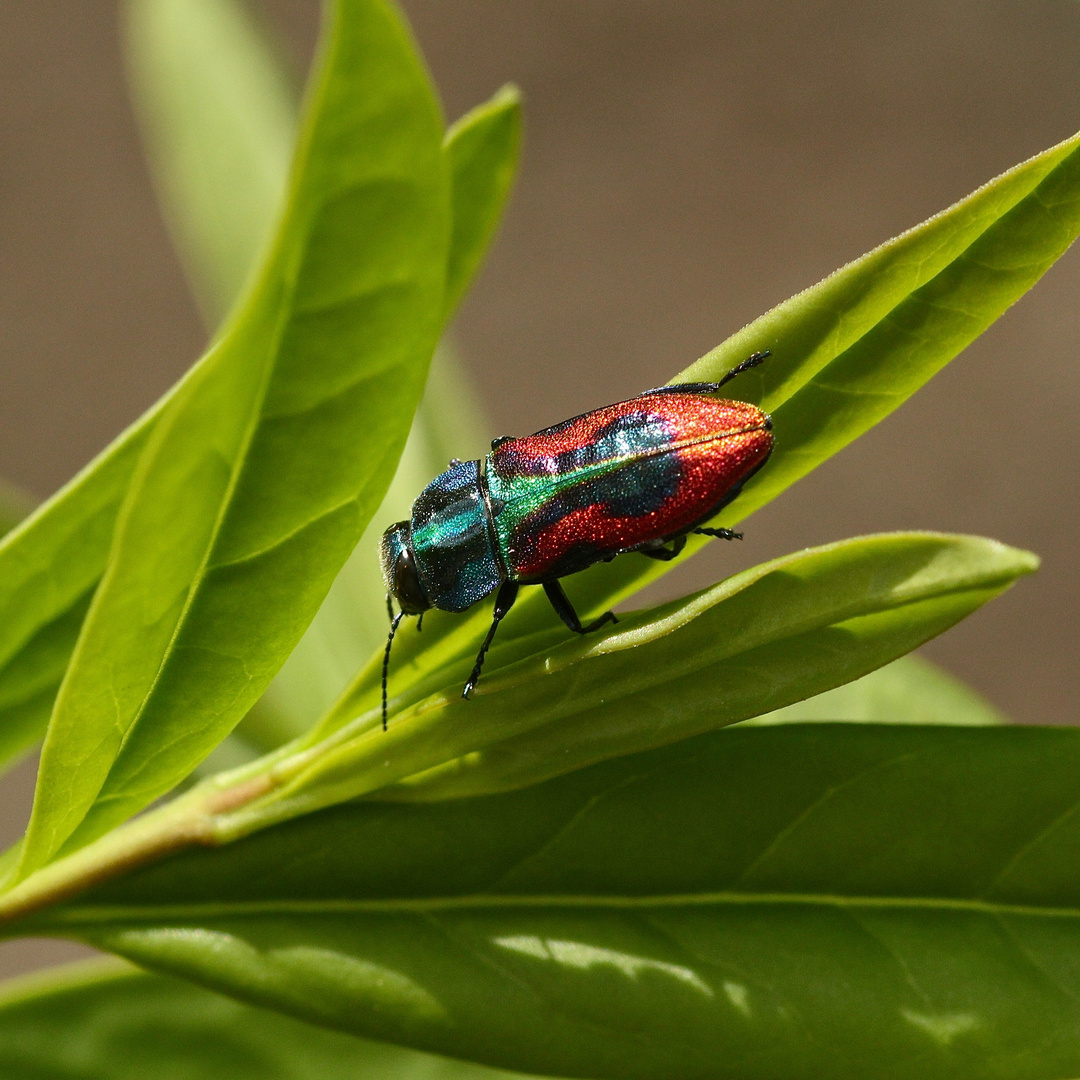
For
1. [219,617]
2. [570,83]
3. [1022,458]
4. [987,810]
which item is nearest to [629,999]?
[987,810]

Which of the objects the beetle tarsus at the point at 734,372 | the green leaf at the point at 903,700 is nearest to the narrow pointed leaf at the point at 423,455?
the beetle tarsus at the point at 734,372

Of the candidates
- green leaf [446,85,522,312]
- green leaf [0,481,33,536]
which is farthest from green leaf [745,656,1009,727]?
green leaf [0,481,33,536]

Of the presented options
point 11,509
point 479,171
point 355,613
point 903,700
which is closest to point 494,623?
point 479,171

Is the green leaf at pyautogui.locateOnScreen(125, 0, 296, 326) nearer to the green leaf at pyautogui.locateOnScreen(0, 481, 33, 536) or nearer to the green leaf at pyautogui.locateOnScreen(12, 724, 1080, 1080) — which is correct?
the green leaf at pyautogui.locateOnScreen(0, 481, 33, 536)

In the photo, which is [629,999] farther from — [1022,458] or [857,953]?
[1022,458]

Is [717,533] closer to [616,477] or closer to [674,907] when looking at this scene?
[616,477]
